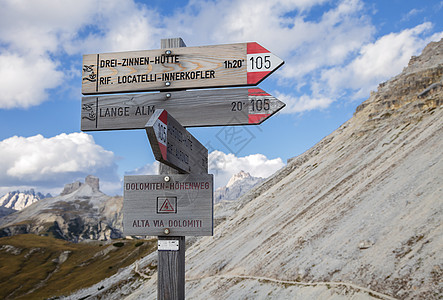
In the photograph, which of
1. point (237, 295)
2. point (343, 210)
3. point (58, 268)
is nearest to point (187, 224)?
point (237, 295)

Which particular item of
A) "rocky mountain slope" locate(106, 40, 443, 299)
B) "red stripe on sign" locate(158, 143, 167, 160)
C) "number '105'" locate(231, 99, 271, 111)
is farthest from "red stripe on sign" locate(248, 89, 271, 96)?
"rocky mountain slope" locate(106, 40, 443, 299)

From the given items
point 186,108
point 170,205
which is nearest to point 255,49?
point 186,108

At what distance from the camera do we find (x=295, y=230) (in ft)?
77.5

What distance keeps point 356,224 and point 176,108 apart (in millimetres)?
16043

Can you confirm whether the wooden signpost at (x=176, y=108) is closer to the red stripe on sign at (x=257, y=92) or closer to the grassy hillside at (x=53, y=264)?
the red stripe on sign at (x=257, y=92)

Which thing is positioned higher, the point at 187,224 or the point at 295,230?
the point at 187,224

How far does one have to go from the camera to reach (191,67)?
6.59 meters

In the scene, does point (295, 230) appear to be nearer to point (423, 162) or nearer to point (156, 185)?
point (423, 162)

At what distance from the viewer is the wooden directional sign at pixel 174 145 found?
4.59m

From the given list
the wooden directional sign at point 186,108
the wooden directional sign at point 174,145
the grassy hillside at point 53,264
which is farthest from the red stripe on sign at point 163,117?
the grassy hillside at point 53,264

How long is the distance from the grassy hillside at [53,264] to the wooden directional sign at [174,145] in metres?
48.0

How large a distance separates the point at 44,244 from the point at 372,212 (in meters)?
104

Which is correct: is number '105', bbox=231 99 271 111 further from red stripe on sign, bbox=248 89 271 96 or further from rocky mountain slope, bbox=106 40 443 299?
rocky mountain slope, bbox=106 40 443 299

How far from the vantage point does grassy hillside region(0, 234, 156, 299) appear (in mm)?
53719
